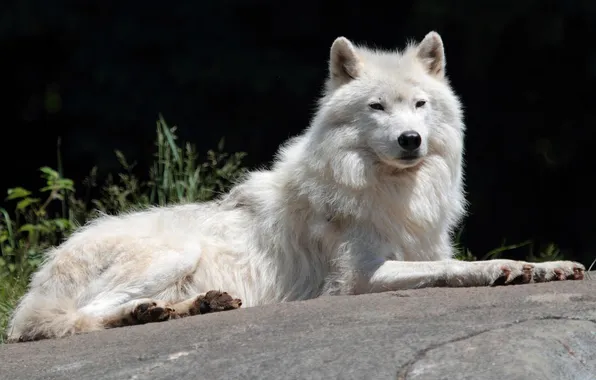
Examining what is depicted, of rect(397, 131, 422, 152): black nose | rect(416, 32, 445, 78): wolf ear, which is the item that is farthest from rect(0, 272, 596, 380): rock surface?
rect(416, 32, 445, 78): wolf ear

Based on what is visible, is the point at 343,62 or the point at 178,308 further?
the point at 343,62

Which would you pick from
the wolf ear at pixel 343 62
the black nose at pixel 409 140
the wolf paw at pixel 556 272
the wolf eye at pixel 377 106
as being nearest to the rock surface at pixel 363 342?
the wolf paw at pixel 556 272

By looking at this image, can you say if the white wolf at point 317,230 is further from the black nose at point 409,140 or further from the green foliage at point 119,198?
the green foliage at point 119,198

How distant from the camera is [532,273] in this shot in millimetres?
4875

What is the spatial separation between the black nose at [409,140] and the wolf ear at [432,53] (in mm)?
700

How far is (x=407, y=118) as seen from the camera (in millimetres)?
5289

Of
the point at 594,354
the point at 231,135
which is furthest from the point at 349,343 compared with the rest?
the point at 231,135

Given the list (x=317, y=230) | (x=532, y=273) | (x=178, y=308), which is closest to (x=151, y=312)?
(x=178, y=308)

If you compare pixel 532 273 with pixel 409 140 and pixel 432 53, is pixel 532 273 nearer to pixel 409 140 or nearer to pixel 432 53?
pixel 409 140

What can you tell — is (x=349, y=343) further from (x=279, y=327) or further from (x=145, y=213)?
(x=145, y=213)

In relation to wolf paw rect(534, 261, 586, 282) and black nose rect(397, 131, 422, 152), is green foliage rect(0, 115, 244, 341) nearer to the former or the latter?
black nose rect(397, 131, 422, 152)

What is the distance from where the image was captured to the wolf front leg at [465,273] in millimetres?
4871

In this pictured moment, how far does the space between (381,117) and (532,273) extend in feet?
3.85

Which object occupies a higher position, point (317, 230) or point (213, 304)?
point (317, 230)
